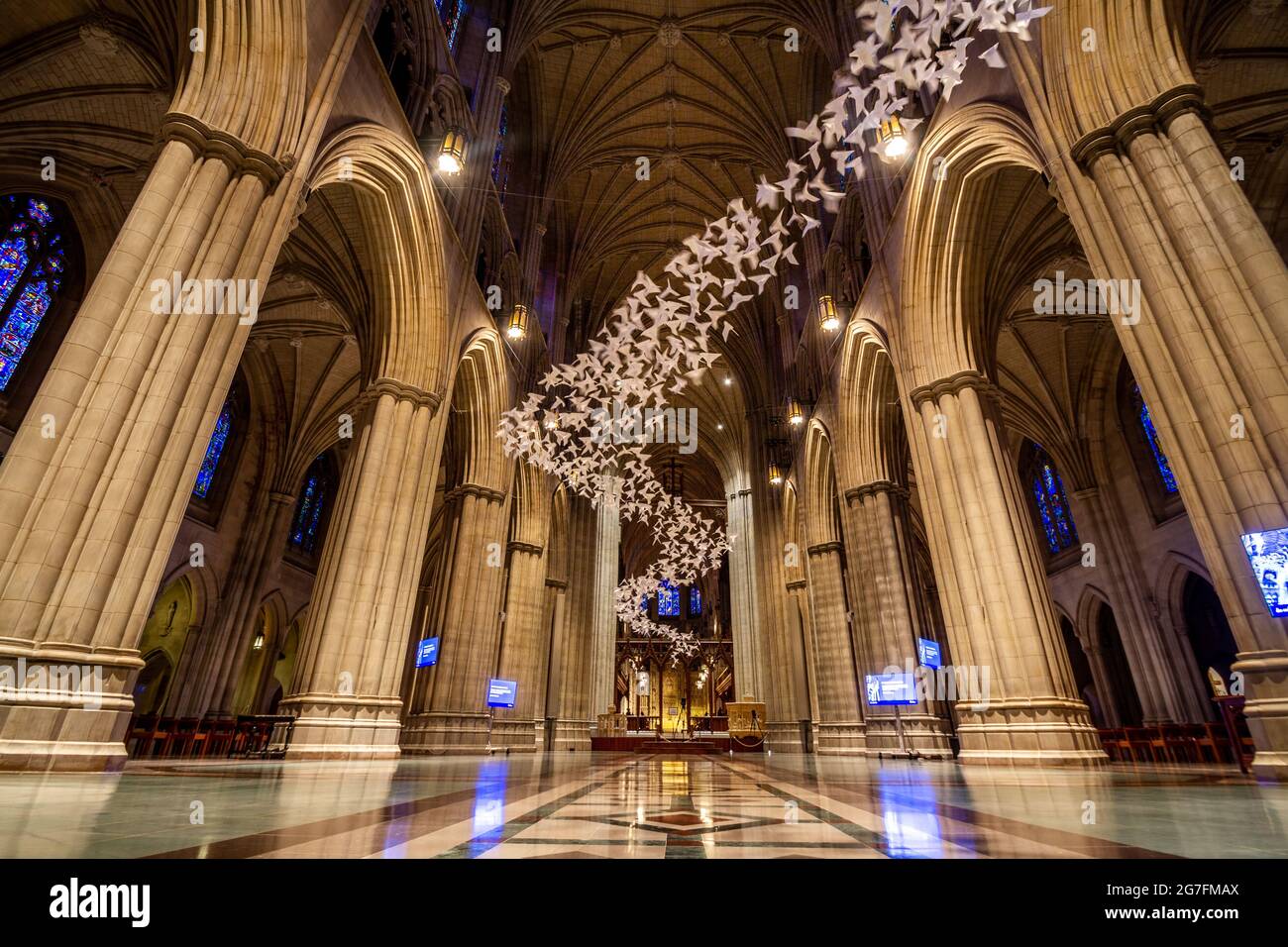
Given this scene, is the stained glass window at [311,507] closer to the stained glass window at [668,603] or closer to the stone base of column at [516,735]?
the stone base of column at [516,735]

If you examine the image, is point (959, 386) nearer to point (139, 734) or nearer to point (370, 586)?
point (370, 586)

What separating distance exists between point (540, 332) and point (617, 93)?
7.96m

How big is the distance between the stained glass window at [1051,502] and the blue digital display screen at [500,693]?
17.5 meters

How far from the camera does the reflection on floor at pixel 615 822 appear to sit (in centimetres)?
130

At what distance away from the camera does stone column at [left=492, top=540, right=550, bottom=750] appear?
13984mm

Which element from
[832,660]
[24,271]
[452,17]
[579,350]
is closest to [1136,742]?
[832,660]

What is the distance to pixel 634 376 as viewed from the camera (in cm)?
733

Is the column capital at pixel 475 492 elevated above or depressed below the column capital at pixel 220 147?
below

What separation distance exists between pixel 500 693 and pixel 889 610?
26.9 ft

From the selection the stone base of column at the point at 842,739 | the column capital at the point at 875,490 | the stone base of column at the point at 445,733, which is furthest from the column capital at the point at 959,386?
the stone base of column at the point at 445,733

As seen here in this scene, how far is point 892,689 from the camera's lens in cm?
1010

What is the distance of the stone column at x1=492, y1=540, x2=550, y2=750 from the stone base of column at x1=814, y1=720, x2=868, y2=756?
679 centimetres

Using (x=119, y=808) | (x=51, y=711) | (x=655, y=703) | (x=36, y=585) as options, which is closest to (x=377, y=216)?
(x=36, y=585)

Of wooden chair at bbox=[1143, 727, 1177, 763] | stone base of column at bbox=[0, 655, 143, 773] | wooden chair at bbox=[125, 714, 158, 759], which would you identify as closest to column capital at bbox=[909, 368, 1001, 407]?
wooden chair at bbox=[1143, 727, 1177, 763]
